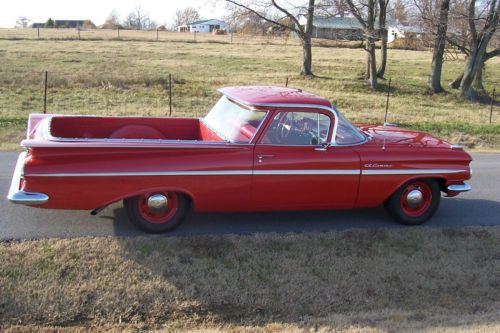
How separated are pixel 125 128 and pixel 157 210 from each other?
1.66 metres

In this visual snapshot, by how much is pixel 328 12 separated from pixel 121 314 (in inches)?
914

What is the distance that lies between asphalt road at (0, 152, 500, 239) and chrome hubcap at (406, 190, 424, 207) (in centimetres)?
29

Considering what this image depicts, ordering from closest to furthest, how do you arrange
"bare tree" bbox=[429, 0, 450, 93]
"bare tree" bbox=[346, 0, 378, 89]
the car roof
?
the car roof → "bare tree" bbox=[429, 0, 450, 93] → "bare tree" bbox=[346, 0, 378, 89]

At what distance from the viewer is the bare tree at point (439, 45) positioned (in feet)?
74.8

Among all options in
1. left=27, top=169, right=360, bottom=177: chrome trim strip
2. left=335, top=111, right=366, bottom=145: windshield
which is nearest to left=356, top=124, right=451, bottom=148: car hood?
left=335, top=111, right=366, bottom=145: windshield

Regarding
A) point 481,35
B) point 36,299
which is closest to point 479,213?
point 36,299

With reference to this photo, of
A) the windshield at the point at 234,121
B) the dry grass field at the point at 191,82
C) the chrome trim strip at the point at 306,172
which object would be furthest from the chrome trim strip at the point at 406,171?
the dry grass field at the point at 191,82

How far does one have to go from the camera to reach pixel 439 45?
24.7 meters

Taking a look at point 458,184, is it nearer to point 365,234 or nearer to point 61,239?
point 365,234

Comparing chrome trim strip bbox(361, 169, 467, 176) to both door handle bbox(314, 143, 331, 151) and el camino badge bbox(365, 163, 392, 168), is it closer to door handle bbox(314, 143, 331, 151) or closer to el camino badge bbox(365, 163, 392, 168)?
el camino badge bbox(365, 163, 392, 168)

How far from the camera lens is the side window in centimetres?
561

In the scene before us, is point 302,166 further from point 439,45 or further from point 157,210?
point 439,45

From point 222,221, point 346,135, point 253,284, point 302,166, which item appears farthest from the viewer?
point 222,221

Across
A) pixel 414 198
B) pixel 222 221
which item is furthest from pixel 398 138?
pixel 222 221
